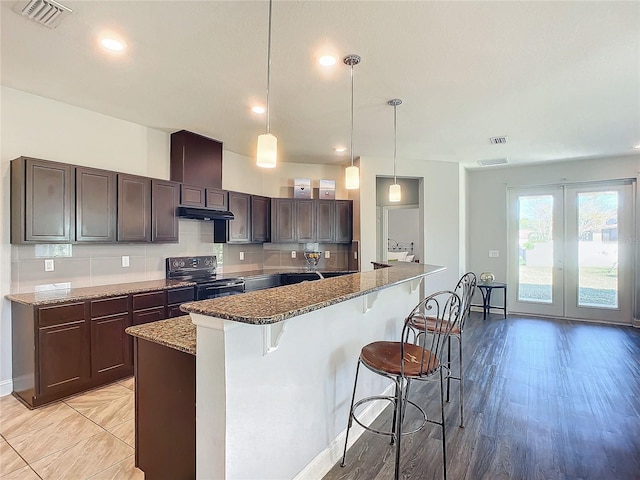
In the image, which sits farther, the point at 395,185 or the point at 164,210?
the point at 164,210

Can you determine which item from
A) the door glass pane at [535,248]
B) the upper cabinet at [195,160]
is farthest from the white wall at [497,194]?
the upper cabinet at [195,160]

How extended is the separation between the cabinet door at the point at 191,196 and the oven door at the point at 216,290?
40.9 inches

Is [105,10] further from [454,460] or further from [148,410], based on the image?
[454,460]

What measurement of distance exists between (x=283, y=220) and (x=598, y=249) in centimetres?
528

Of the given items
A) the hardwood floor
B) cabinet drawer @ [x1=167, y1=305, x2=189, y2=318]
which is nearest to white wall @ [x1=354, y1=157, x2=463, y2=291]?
the hardwood floor

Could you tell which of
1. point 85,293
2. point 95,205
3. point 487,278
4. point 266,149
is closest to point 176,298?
point 85,293

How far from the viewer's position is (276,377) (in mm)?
1640

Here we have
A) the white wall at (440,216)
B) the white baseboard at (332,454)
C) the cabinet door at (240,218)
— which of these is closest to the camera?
the white baseboard at (332,454)

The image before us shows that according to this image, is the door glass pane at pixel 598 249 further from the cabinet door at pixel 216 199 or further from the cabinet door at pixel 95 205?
the cabinet door at pixel 95 205

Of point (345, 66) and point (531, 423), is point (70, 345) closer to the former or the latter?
point (345, 66)

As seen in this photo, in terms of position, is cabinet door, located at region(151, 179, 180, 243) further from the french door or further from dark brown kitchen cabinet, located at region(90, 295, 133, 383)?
the french door

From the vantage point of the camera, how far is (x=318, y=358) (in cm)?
196

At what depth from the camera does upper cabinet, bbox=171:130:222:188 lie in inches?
165

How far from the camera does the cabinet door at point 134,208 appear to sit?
3.47m
